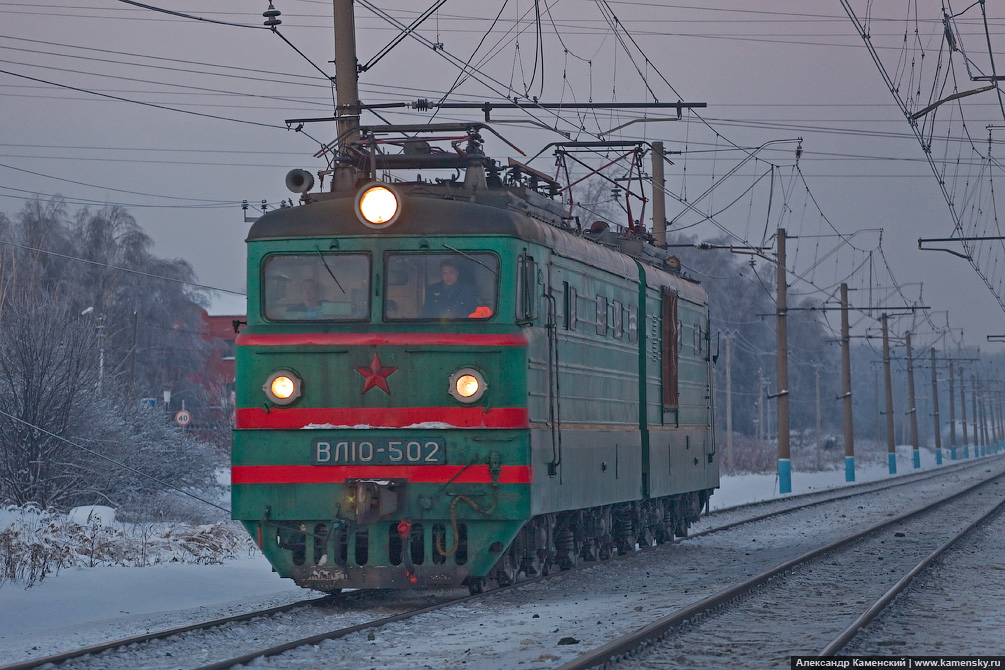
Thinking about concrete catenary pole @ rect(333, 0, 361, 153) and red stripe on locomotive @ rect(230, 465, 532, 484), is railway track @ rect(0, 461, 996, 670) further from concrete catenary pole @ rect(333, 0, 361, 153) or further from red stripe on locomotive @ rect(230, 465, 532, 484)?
concrete catenary pole @ rect(333, 0, 361, 153)

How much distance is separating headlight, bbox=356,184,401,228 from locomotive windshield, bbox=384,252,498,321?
313 millimetres

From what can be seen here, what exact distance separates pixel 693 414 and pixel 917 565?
4579mm

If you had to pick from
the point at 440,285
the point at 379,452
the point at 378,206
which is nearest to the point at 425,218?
the point at 378,206

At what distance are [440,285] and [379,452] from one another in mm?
1551

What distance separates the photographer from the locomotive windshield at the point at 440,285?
1176cm

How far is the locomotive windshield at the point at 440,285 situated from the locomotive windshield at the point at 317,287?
24cm

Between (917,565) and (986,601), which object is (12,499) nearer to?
(917,565)

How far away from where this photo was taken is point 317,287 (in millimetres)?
11898

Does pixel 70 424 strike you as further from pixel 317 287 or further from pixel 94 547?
pixel 317 287

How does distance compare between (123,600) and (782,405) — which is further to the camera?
(782,405)

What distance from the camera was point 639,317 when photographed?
639 inches

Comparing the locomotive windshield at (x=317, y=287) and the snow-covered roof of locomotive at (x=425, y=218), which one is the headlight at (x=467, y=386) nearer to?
the locomotive windshield at (x=317, y=287)

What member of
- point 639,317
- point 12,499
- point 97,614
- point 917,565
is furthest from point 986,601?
point 12,499

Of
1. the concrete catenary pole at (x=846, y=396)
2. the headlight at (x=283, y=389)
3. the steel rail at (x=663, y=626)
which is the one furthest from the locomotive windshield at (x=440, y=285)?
the concrete catenary pole at (x=846, y=396)
